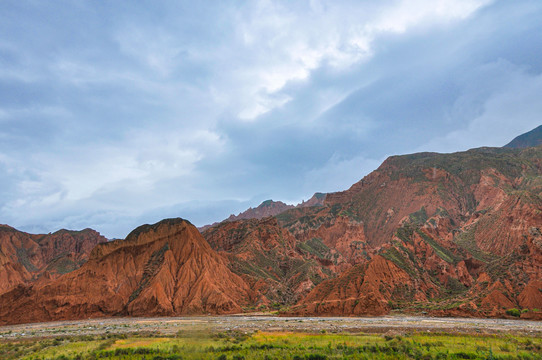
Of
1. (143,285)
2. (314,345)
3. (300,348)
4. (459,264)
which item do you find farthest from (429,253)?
(143,285)

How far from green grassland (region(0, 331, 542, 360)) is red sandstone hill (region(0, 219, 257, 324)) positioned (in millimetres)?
45458

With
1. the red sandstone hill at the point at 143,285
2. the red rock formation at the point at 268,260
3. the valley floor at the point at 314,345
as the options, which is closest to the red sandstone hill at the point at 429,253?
the red rock formation at the point at 268,260

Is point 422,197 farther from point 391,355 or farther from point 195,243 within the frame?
point 391,355

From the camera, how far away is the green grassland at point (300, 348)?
28375 mm

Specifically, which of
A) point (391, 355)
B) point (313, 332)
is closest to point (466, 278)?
point (313, 332)

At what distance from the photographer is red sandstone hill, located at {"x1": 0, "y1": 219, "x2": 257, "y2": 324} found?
84.3m

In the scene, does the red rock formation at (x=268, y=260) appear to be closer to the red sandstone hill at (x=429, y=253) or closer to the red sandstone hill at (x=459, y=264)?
the red sandstone hill at (x=429, y=253)

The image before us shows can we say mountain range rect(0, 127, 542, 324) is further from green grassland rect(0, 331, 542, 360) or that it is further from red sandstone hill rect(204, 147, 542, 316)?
green grassland rect(0, 331, 542, 360)

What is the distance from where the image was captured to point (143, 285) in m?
93.3

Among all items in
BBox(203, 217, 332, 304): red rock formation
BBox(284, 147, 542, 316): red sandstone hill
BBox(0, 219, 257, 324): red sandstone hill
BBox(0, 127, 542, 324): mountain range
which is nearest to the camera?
BBox(284, 147, 542, 316): red sandstone hill

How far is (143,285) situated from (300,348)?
7141cm

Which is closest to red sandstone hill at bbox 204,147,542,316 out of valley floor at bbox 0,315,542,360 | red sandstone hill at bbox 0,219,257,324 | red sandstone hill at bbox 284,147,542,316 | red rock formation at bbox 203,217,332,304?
red sandstone hill at bbox 284,147,542,316

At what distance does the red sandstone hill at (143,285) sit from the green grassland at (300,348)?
4546 centimetres

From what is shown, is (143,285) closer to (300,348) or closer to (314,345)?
(314,345)
